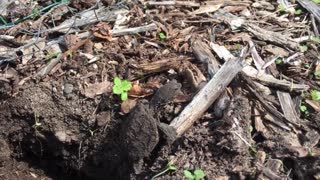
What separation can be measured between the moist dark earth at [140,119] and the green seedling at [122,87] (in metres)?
0.04

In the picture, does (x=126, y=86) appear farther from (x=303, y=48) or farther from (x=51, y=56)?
(x=303, y=48)

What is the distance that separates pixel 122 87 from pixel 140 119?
31cm

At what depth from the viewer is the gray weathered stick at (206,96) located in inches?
103

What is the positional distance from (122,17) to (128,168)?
1067 millimetres

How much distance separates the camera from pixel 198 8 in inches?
128

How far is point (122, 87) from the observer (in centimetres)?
281

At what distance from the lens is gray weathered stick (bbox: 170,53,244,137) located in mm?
2615

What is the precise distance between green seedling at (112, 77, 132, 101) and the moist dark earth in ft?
0.12

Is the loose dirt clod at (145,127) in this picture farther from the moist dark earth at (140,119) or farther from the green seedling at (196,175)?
the green seedling at (196,175)

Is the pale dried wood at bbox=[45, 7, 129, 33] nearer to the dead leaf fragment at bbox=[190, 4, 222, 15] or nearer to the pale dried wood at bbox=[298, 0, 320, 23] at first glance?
the dead leaf fragment at bbox=[190, 4, 222, 15]

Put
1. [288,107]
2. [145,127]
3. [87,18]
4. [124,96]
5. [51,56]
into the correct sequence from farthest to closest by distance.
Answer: [87,18] → [51,56] → [124,96] → [288,107] → [145,127]

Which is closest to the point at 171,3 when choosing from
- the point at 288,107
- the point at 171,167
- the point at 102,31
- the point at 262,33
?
the point at 102,31

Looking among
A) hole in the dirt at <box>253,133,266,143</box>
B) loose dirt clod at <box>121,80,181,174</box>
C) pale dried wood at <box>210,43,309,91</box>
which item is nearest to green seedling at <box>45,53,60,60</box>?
loose dirt clod at <box>121,80,181,174</box>

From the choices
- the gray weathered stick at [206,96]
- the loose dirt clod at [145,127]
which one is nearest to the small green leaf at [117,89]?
the loose dirt clod at [145,127]
